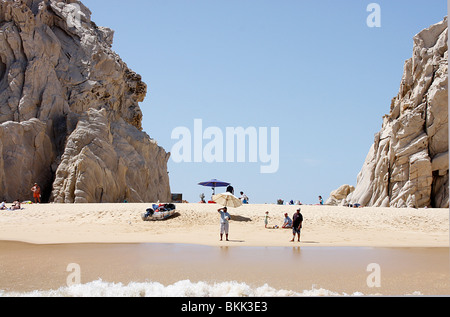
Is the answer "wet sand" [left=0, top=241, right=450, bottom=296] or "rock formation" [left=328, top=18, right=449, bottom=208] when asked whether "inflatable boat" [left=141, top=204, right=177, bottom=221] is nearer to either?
"wet sand" [left=0, top=241, right=450, bottom=296]

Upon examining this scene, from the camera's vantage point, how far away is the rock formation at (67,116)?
27844 mm

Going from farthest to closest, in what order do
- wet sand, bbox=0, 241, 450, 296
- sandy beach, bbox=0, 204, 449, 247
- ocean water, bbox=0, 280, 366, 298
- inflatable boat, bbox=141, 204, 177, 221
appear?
inflatable boat, bbox=141, 204, 177, 221 → sandy beach, bbox=0, 204, 449, 247 → wet sand, bbox=0, 241, 450, 296 → ocean water, bbox=0, 280, 366, 298

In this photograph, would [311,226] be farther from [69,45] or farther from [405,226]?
[69,45]

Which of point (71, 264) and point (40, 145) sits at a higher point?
point (40, 145)

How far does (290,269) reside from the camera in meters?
9.80

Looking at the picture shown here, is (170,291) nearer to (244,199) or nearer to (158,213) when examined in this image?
(158,213)

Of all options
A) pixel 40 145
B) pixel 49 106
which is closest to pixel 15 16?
pixel 49 106

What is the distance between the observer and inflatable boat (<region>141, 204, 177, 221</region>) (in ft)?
65.7

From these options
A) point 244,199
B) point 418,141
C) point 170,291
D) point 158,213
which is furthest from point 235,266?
point 418,141

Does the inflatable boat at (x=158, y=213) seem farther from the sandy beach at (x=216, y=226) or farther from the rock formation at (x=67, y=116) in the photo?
the rock formation at (x=67, y=116)

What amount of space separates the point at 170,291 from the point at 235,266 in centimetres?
338

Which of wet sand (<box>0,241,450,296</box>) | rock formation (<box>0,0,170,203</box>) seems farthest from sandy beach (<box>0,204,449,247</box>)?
rock formation (<box>0,0,170,203</box>)

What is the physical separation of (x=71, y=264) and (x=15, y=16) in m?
30.1

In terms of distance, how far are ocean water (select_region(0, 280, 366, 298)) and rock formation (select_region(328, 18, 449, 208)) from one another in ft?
88.2
